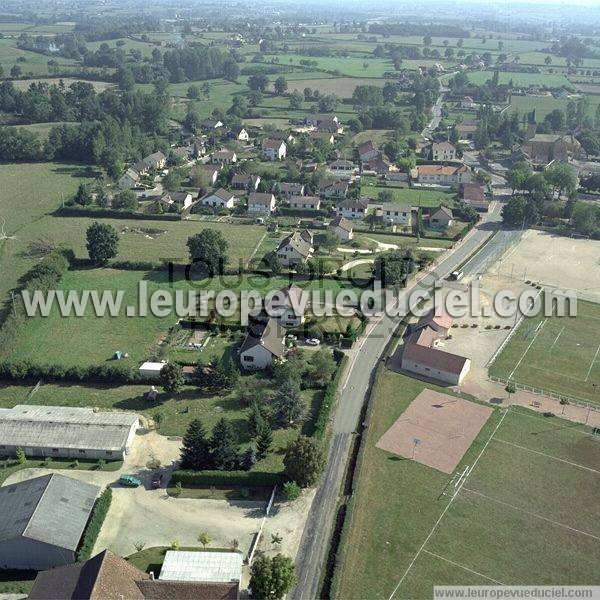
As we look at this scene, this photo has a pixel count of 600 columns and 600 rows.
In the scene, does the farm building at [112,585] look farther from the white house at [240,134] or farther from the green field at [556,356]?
the white house at [240,134]

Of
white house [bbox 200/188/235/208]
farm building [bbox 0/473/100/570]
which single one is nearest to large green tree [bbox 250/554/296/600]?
farm building [bbox 0/473/100/570]

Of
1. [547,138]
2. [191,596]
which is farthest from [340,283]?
[547,138]

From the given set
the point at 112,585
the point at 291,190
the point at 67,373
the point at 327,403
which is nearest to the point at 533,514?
the point at 327,403

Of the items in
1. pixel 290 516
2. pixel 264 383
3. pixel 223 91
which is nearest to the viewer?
pixel 290 516

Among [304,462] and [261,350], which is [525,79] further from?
[304,462]

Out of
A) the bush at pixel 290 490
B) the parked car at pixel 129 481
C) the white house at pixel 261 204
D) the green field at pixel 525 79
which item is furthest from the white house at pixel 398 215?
the green field at pixel 525 79

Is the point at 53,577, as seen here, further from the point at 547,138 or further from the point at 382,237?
the point at 547,138

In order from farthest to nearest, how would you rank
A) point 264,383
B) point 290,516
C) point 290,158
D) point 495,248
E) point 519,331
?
point 290,158 → point 495,248 → point 519,331 → point 264,383 → point 290,516
